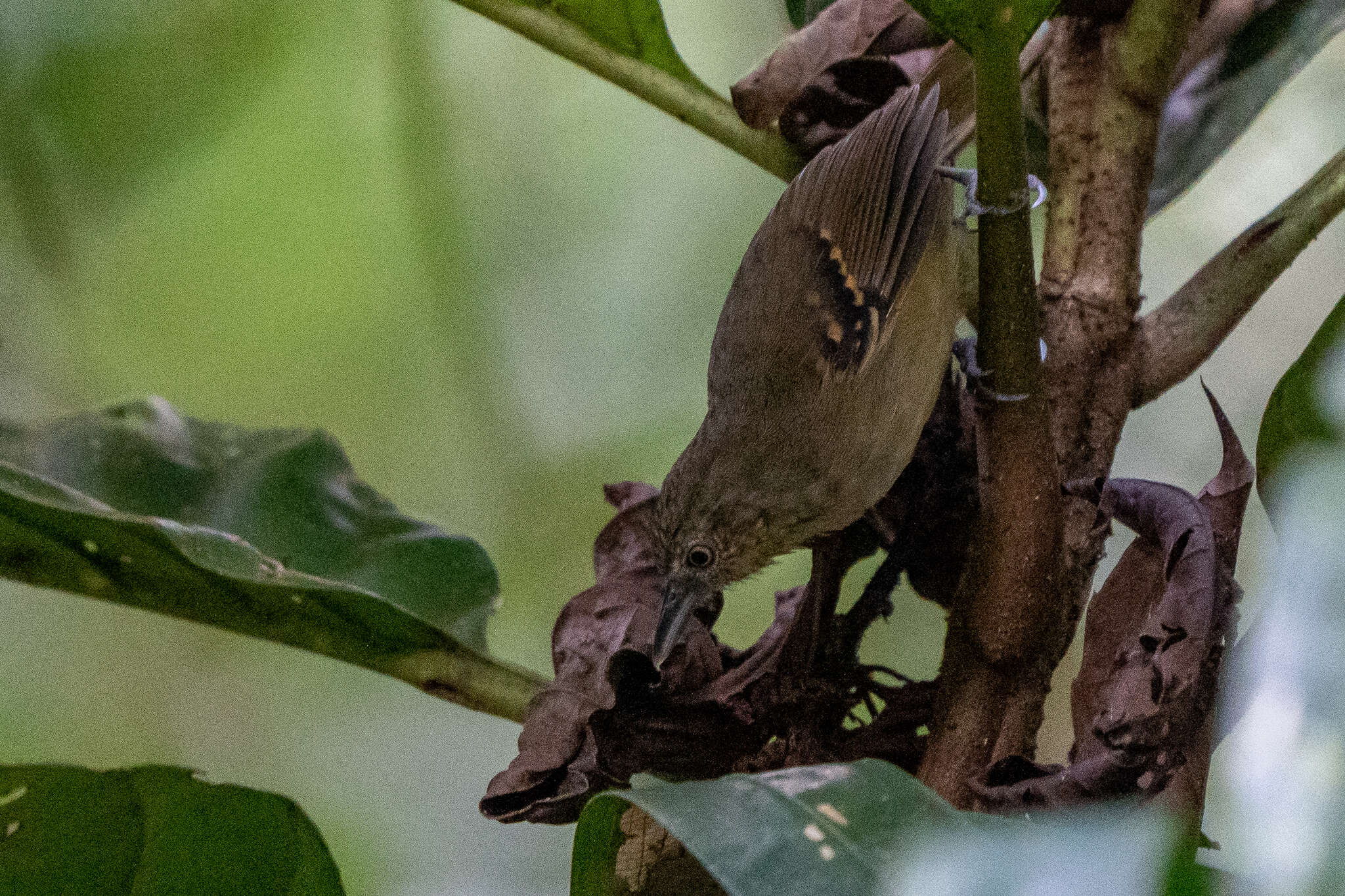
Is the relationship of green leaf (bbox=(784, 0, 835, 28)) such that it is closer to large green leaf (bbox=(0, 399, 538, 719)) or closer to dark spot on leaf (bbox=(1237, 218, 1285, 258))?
dark spot on leaf (bbox=(1237, 218, 1285, 258))

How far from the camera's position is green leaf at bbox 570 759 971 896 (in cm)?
75

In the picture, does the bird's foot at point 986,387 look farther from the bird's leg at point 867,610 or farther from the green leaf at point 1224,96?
the green leaf at point 1224,96

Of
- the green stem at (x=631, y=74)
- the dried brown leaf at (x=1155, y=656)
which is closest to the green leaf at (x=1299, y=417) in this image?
the dried brown leaf at (x=1155, y=656)

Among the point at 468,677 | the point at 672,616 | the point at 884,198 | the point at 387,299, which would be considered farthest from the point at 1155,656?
the point at 387,299

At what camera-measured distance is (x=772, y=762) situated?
4.63 ft

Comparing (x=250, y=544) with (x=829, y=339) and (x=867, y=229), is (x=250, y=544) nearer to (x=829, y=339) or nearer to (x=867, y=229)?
(x=829, y=339)

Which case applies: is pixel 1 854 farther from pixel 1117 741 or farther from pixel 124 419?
pixel 1117 741

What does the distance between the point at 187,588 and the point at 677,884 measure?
78 centimetres

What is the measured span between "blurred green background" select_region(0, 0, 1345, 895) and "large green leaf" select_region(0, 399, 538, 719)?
3.27 feet

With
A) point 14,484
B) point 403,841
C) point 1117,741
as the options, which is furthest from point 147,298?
point 1117,741

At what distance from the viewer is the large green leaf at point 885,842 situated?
2.39 ft

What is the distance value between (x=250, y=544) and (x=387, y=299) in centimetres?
152

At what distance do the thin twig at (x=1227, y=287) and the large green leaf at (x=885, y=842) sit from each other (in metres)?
0.85

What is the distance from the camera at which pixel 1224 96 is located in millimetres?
1854
